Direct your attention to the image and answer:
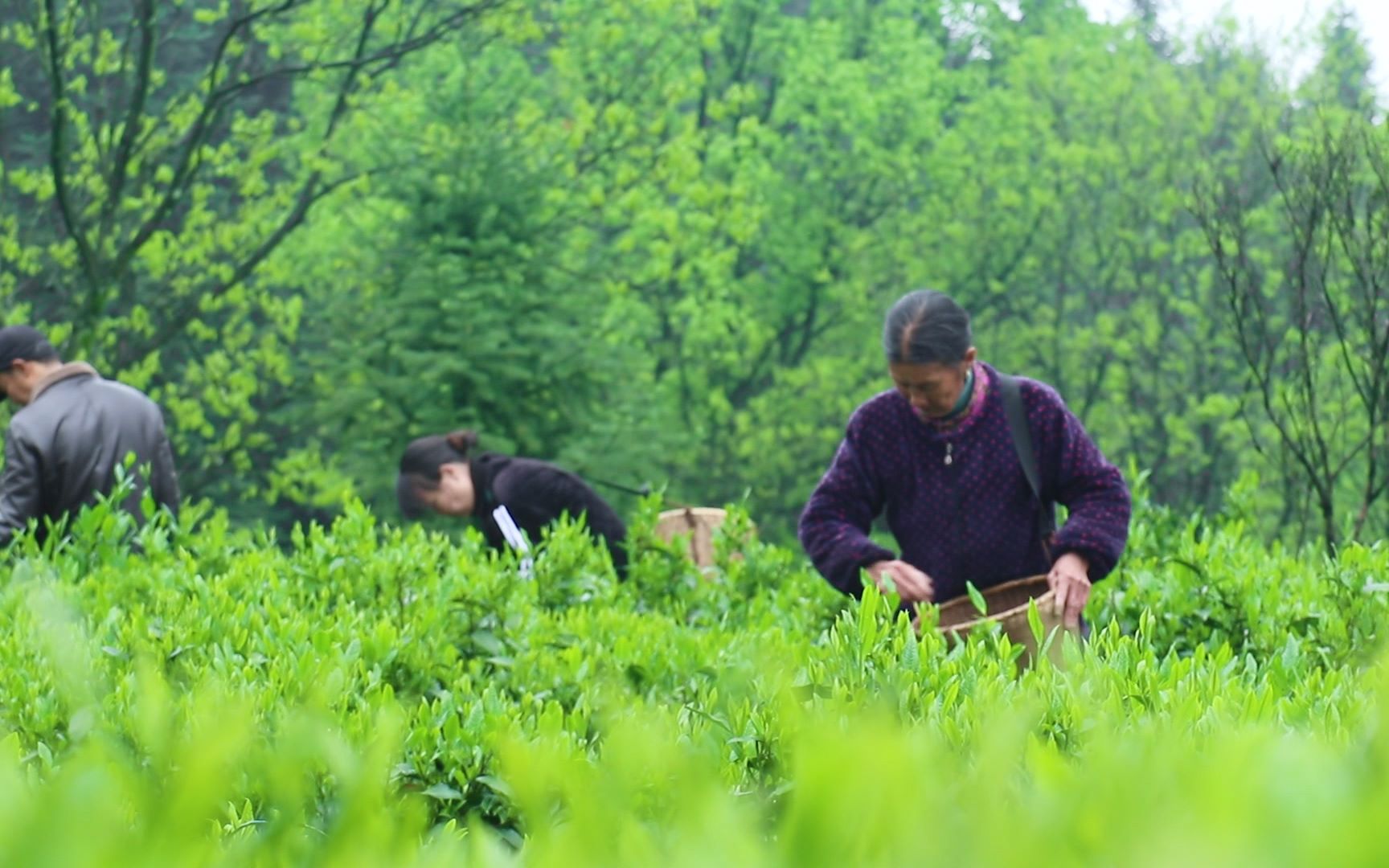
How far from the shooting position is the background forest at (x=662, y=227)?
→ 17.3 metres

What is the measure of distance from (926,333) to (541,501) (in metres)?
2.76

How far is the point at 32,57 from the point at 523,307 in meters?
10.1

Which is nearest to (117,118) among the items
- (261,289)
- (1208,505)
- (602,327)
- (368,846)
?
(602,327)

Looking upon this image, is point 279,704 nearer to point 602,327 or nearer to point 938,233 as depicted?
point 602,327

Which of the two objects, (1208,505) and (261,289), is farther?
(1208,505)

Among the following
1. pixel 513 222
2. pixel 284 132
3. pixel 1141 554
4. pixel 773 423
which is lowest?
pixel 773 423

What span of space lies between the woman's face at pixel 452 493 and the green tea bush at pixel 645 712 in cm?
138

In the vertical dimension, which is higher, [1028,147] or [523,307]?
[1028,147]

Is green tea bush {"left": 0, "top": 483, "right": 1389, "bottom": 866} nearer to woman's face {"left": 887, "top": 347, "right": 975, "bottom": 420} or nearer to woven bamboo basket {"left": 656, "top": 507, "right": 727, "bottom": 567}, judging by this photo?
woman's face {"left": 887, "top": 347, "right": 975, "bottom": 420}

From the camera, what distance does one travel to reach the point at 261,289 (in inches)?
998

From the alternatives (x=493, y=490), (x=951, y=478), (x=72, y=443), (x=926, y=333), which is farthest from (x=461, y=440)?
(x=926, y=333)

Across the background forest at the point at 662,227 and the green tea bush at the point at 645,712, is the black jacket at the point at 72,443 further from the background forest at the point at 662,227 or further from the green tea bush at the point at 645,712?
the background forest at the point at 662,227

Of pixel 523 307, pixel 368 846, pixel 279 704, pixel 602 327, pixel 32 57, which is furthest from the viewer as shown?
pixel 32 57

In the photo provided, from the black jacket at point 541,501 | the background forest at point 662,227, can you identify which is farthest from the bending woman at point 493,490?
the background forest at point 662,227
